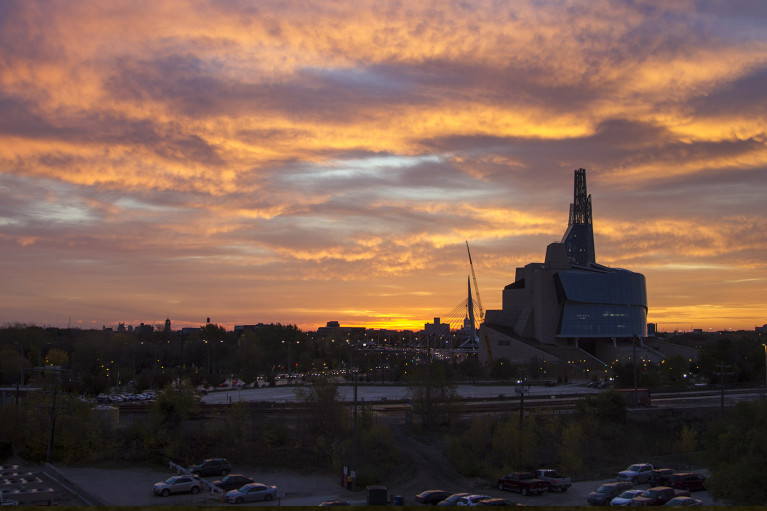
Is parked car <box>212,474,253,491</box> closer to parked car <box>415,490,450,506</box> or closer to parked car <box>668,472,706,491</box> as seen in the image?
parked car <box>415,490,450,506</box>

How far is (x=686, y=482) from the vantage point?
35031 millimetres

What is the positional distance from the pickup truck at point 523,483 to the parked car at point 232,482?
12541 millimetres

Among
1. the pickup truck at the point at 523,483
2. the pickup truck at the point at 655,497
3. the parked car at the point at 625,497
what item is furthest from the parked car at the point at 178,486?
the pickup truck at the point at 655,497

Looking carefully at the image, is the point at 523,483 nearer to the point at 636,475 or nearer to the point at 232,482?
the point at 636,475

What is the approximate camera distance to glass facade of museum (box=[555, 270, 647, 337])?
143 metres

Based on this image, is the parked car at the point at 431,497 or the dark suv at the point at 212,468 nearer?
the parked car at the point at 431,497

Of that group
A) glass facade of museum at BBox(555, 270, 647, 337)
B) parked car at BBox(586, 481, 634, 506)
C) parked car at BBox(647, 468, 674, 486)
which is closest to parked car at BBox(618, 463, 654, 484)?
parked car at BBox(647, 468, 674, 486)

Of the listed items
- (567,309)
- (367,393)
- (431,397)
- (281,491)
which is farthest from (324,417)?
(567,309)

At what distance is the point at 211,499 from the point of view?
3219 cm

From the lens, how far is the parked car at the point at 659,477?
35.4 meters

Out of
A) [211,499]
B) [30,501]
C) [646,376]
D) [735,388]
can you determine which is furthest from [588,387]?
[30,501]

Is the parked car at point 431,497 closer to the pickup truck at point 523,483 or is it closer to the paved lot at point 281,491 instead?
the paved lot at point 281,491

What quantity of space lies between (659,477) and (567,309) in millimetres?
109777

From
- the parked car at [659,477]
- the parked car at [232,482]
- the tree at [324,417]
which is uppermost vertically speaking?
the tree at [324,417]
